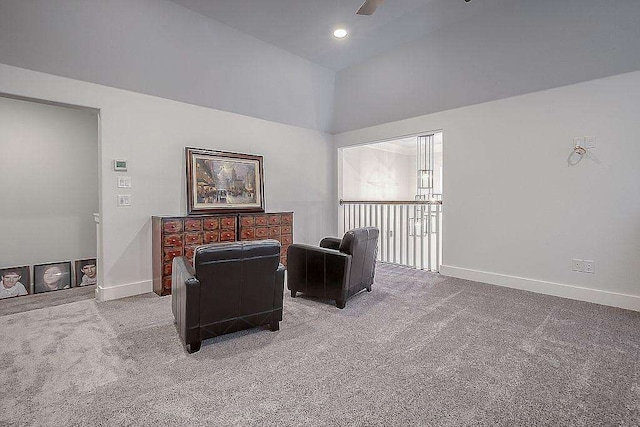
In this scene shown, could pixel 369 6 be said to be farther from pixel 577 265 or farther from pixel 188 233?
pixel 577 265

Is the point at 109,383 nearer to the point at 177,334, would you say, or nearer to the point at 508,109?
the point at 177,334

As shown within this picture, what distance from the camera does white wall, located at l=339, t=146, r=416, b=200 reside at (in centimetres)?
741

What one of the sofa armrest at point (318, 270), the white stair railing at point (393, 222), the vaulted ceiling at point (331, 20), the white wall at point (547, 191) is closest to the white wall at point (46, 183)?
the vaulted ceiling at point (331, 20)

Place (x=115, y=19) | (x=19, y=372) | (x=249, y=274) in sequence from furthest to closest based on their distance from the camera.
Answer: (x=115, y=19), (x=249, y=274), (x=19, y=372)

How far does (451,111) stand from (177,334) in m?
4.61

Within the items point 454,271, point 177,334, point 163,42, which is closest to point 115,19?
point 163,42

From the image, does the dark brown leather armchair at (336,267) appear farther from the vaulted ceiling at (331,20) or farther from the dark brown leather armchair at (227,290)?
the vaulted ceiling at (331,20)

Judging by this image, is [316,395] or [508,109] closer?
[316,395]

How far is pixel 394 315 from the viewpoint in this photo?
3.13m

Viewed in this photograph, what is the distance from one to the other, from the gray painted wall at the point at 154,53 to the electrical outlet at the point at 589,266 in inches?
184

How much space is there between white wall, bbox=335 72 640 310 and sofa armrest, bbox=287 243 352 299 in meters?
2.29

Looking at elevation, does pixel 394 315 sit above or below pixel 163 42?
below

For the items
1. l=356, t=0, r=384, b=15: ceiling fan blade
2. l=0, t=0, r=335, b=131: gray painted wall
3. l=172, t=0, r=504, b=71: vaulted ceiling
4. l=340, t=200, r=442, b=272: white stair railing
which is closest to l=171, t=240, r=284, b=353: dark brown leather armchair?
l=356, t=0, r=384, b=15: ceiling fan blade

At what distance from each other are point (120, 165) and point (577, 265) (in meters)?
5.65
